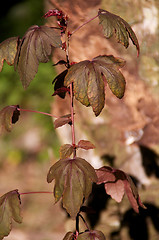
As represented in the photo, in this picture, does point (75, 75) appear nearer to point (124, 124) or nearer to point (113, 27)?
point (113, 27)

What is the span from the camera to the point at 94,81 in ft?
3.88

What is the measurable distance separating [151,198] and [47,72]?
2052mm

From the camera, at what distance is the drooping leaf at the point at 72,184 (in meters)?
1.22

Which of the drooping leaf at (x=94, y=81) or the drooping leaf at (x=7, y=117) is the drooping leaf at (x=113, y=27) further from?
the drooping leaf at (x=7, y=117)

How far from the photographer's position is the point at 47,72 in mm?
3877

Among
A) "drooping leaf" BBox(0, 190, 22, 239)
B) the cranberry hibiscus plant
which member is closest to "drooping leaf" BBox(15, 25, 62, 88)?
the cranberry hibiscus plant

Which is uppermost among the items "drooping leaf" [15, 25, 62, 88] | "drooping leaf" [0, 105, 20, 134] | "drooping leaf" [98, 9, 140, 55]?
"drooping leaf" [98, 9, 140, 55]

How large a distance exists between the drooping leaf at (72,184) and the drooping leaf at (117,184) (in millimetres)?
137

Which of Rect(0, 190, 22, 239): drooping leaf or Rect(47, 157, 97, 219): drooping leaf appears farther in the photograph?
Rect(0, 190, 22, 239): drooping leaf

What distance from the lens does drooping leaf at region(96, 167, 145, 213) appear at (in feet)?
4.58

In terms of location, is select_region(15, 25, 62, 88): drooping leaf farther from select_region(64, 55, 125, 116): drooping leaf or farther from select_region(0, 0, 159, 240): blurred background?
select_region(0, 0, 159, 240): blurred background

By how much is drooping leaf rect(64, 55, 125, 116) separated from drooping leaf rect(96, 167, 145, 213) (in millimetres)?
334

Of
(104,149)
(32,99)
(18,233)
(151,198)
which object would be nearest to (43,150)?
(32,99)

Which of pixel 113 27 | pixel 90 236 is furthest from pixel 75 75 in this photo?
pixel 90 236
